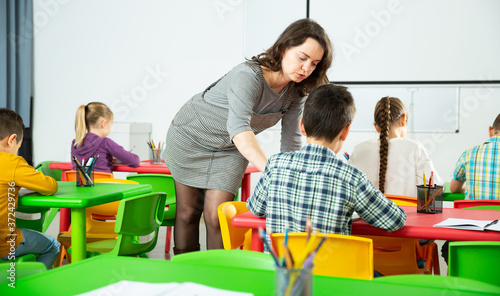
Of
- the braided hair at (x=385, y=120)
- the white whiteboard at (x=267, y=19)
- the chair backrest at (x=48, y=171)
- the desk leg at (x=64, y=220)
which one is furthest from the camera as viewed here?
the white whiteboard at (x=267, y=19)

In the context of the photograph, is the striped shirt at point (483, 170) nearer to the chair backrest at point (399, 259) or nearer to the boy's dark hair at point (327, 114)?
the chair backrest at point (399, 259)

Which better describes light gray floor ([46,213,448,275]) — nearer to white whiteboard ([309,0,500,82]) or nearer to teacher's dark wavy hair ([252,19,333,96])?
white whiteboard ([309,0,500,82])

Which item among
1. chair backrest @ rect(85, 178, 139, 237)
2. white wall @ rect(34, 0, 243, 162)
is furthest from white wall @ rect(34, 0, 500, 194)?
chair backrest @ rect(85, 178, 139, 237)

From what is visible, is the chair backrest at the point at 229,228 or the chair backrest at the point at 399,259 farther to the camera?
the chair backrest at the point at 399,259

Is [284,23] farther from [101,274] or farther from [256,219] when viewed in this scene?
[101,274]

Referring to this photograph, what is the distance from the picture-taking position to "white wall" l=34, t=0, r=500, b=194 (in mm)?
5410

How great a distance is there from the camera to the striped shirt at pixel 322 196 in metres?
1.58

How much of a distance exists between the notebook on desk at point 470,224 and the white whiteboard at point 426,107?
319cm

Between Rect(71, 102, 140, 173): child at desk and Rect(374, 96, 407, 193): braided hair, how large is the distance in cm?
183

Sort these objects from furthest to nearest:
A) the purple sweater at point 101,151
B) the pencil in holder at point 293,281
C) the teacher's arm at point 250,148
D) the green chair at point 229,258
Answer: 1. the purple sweater at point 101,151
2. the teacher's arm at point 250,148
3. the green chair at point 229,258
4. the pencil in holder at point 293,281

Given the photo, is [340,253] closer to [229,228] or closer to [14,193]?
[229,228]

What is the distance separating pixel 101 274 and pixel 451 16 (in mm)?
4454

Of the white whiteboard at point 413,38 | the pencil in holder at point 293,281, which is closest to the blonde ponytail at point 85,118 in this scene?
the white whiteboard at point 413,38

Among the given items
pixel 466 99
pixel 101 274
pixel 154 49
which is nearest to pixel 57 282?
pixel 101 274
